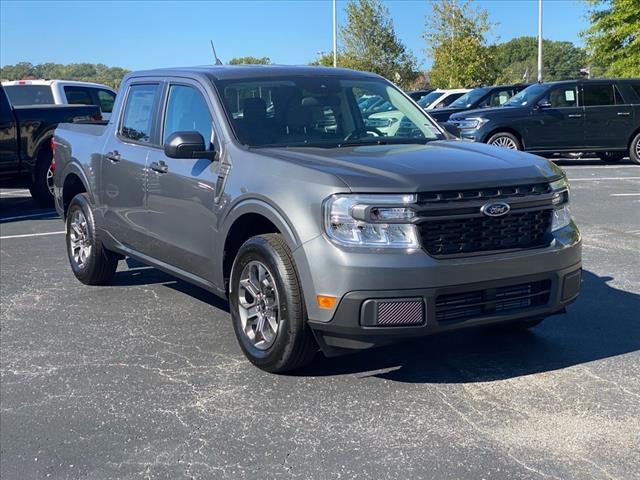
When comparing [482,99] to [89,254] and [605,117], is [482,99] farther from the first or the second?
[89,254]

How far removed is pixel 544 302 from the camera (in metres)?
4.59

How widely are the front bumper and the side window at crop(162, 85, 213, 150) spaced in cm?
152

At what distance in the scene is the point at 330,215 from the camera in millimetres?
4234

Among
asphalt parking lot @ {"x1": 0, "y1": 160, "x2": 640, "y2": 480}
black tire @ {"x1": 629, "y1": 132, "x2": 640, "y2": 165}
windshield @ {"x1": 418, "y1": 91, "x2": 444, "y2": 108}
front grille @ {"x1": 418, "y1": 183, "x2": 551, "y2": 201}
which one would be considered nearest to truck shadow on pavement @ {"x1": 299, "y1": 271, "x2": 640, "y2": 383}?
asphalt parking lot @ {"x1": 0, "y1": 160, "x2": 640, "y2": 480}

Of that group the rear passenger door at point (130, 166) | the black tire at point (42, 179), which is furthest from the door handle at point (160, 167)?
the black tire at point (42, 179)

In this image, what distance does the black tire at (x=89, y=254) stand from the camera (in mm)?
6921

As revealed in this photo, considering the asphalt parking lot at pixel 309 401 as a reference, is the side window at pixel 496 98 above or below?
above

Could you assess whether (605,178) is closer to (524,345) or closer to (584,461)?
(524,345)

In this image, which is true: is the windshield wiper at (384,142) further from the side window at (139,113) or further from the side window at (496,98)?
the side window at (496,98)

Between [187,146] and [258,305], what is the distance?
1.11m

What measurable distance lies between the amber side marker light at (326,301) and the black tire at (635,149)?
1485 centimetres

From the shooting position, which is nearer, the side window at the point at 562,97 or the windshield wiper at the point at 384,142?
the windshield wiper at the point at 384,142

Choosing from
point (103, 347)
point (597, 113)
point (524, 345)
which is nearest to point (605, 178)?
point (597, 113)

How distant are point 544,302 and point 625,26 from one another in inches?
889
